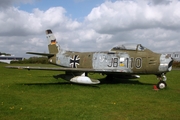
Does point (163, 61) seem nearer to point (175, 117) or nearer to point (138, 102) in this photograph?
point (138, 102)

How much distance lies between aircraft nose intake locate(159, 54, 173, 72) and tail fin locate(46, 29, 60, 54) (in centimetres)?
848

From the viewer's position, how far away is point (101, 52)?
1292cm

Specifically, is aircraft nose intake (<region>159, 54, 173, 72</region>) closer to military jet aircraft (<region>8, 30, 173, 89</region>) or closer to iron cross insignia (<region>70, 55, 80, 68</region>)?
military jet aircraft (<region>8, 30, 173, 89</region>)

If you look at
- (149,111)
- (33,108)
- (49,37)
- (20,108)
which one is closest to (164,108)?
(149,111)

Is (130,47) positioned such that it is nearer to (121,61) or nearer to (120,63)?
(121,61)

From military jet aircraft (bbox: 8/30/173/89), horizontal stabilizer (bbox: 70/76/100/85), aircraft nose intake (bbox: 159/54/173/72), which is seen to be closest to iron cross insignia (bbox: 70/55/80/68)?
military jet aircraft (bbox: 8/30/173/89)

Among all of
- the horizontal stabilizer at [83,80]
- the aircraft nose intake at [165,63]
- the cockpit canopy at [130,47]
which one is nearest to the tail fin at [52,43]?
the horizontal stabilizer at [83,80]

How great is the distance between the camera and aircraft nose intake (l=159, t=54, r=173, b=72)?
34.0ft

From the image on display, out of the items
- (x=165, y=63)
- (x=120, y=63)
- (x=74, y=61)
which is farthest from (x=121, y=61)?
(x=74, y=61)

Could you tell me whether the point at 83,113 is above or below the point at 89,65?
below

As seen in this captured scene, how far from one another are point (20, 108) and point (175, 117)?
4591mm

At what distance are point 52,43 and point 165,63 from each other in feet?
30.8

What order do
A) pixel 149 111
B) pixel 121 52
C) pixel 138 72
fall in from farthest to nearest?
1. pixel 121 52
2. pixel 138 72
3. pixel 149 111

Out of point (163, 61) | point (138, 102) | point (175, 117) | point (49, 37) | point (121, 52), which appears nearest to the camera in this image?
point (175, 117)
